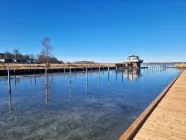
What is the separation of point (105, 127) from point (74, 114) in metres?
2.24

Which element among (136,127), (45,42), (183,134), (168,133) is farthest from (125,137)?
(45,42)

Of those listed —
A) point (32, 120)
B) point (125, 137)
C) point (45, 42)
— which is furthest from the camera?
point (45, 42)

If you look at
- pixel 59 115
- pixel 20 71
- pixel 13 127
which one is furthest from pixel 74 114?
pixel 20 71

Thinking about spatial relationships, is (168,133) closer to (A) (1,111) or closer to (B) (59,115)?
(B) (59,115)

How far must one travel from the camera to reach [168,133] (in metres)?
4.41

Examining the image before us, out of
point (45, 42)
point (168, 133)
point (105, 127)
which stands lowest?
point (105, 127)

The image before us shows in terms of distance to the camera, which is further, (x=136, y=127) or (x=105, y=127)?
(x=105, y=127)

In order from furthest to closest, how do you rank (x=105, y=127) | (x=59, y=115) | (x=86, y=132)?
(x=59, y=115), (x=105, y=127), (x=86, y=132)

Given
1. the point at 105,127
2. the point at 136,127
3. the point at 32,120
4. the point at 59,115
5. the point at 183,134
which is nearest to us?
the point at 183,134

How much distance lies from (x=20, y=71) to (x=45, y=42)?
1116 inches

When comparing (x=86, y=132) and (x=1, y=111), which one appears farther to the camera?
(x=1, y=111)

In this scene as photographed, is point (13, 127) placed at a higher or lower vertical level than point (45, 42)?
lower

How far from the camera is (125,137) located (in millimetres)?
4035

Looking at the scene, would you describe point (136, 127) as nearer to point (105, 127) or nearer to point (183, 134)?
point (183, 134)
